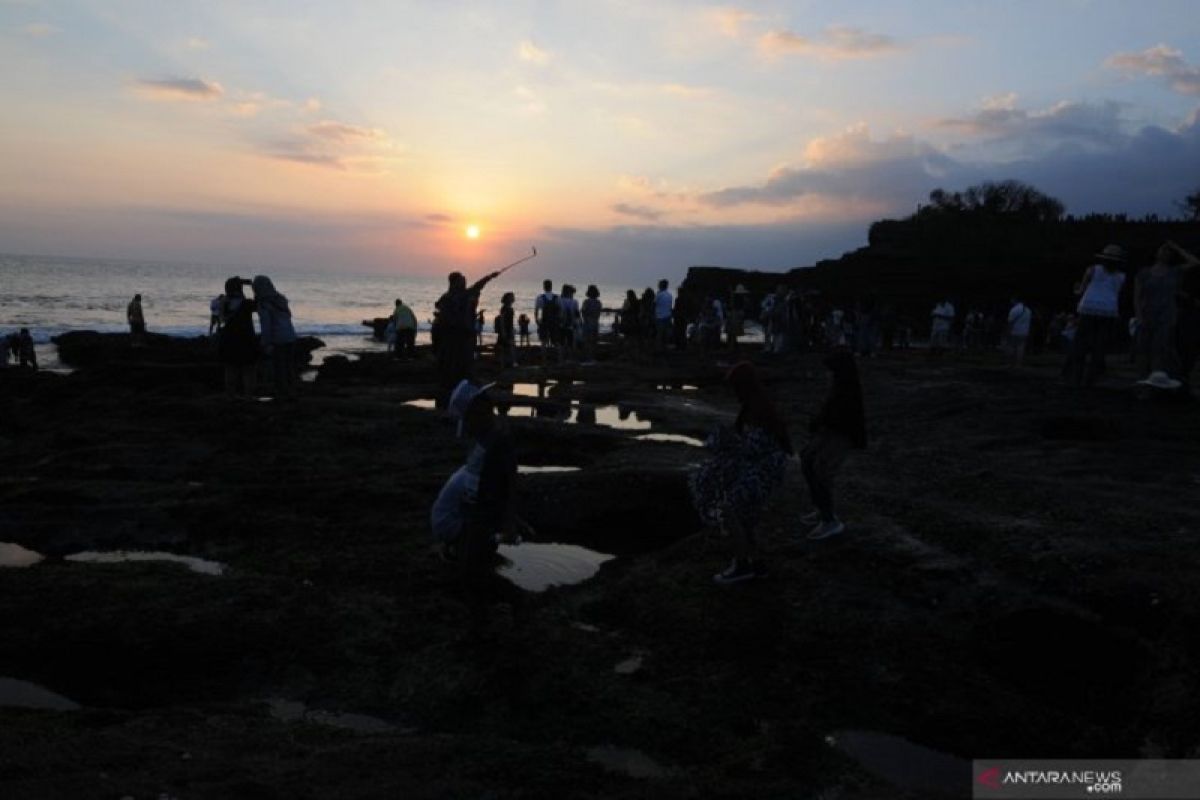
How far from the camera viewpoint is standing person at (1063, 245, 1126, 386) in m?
13.2

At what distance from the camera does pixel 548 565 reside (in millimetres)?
7824

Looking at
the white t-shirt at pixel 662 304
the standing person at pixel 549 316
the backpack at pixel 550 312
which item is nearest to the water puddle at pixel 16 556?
the standing person at pixel 549 316

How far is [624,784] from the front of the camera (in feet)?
13.8

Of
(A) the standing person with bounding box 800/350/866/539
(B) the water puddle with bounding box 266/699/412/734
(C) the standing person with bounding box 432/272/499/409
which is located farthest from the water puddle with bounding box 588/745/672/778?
(C) the standing person with bounding box 432/272/499/409

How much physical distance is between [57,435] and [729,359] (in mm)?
18646

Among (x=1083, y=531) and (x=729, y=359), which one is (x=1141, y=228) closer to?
(x=729, y=359)

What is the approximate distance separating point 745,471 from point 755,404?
52cm

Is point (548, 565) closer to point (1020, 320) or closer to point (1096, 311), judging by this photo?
point (1096, 311)

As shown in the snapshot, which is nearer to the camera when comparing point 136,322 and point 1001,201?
point 136,322

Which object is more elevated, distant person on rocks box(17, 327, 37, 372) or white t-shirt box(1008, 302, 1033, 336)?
white t-shirt box(1008, 302, 1033, 336)

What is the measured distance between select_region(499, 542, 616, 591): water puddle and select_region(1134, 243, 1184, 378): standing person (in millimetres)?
9558

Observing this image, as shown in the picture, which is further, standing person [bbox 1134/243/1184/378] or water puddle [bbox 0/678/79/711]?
standing person [bbox 1134/243/1184/378]

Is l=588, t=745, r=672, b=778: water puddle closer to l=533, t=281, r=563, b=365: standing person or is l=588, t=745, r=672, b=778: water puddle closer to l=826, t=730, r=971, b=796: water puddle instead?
l=826, t=730, r=971, b=796: water puddle

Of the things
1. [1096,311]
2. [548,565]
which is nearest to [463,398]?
[548,565]
